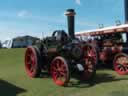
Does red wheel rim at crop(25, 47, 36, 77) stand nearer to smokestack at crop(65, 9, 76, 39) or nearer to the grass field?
the grass field

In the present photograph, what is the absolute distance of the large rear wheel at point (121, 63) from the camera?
12547mm

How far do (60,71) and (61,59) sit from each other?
0.48 meters

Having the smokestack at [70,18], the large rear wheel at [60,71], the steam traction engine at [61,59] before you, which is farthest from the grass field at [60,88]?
the smokestack at [70,18]

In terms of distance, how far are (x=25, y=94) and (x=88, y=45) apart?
4.41 m

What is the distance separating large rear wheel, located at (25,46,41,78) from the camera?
12.2 m

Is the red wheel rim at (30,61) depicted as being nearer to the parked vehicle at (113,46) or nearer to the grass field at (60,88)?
the grass field at (60,88)

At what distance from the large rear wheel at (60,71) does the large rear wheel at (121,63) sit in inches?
103

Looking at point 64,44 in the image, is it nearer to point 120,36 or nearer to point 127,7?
point 120,36

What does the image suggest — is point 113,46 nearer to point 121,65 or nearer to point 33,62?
point 121,65

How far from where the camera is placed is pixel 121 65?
12750 mm

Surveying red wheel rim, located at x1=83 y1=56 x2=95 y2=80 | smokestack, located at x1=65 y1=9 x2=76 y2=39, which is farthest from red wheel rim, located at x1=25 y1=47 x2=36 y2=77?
red wheel rim, located at x1=83 y1=56 x2=95 y2=80

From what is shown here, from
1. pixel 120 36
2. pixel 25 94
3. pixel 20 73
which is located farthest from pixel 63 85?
pixel 120 36

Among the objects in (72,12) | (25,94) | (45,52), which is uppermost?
(72,12)

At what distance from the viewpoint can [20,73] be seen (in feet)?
44.5
